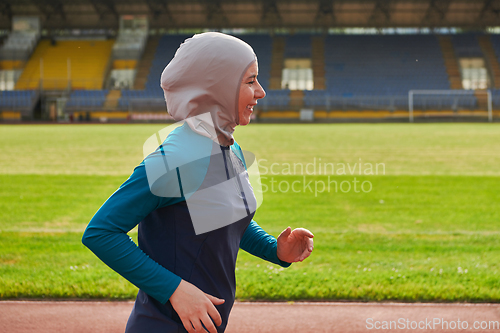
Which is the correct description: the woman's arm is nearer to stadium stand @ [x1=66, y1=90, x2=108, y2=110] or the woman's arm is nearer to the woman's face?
the woman's face

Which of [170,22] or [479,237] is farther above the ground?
[170,22]

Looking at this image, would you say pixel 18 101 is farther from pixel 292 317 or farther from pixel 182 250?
pixel 182 250

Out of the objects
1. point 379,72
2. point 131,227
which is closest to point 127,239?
point 131,227

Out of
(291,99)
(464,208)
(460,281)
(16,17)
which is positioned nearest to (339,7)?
(291,99)

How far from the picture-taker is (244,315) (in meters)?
3.27

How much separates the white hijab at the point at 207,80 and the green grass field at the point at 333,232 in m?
2.51

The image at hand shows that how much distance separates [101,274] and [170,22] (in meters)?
48.7

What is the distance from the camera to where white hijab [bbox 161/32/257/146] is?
4.43ft

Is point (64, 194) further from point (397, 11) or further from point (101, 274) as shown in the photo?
point (397, 11)

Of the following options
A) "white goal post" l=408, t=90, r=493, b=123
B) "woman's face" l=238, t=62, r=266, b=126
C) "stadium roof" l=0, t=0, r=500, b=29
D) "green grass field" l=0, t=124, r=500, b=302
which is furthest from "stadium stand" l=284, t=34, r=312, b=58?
"woman's face" l=238, t=62, r=266, b=126

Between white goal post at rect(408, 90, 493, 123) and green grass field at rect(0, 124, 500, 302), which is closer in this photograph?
green grass field at rect(0, 124, 500, 302)

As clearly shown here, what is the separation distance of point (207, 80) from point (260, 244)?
70 cm

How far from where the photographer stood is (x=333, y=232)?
17.9ft

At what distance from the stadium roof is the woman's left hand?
46.8 meters
